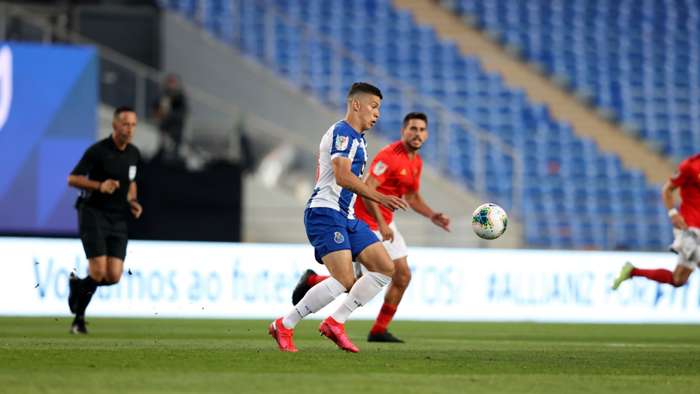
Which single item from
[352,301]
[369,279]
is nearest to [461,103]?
[369,279]

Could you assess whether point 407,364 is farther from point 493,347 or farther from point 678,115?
point 678,115

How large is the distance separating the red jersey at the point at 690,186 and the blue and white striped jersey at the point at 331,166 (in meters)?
5.84

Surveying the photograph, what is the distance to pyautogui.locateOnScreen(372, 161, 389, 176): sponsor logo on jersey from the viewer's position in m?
12.6

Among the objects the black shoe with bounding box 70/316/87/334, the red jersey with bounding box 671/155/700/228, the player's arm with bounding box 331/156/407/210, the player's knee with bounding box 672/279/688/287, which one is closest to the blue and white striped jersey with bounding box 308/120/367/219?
the player's arm with bounding box 331/156/407/210

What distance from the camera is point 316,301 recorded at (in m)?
10.0

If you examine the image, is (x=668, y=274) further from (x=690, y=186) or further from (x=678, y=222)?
(x=690, y=186)

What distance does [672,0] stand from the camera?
30.3 metres

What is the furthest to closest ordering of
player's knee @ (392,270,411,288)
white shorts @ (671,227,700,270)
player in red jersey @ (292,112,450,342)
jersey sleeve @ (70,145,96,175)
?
white shorts @ (671,227,700,270) < jersey sleeve @ (70,145,96,175) < player's knee @ (392,270,411,288) < player in red jersey @ (292,112,450,342)

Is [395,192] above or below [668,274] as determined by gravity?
above

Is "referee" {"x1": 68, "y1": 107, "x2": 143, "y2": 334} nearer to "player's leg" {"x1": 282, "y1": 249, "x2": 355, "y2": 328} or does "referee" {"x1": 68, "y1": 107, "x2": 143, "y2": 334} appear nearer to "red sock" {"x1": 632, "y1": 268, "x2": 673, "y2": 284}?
"player's leg" {"x1": 282, "y1": 249, "x2": 355, "y2": 328}

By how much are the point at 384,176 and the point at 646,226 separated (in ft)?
40.3

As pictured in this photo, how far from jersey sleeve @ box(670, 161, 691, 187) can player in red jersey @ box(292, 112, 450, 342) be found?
10.9ft

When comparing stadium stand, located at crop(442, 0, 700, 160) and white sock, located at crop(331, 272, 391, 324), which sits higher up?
stadium stand, located at crop(442, 0, 700, 160)

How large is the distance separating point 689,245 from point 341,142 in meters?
6.45
